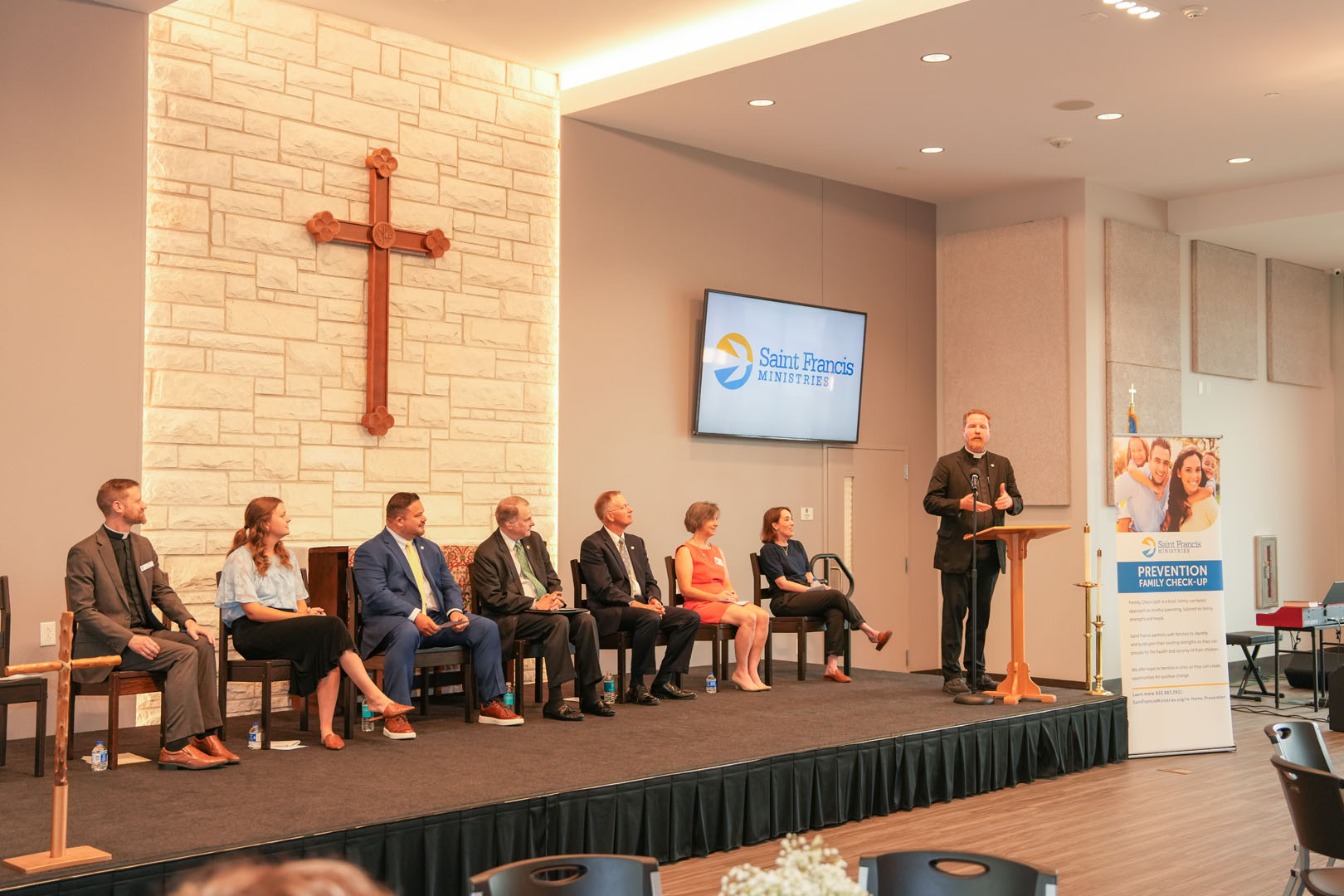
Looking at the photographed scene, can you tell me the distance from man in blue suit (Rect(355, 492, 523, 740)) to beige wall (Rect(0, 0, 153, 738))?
1281 millimetres

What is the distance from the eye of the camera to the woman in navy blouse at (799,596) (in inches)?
293

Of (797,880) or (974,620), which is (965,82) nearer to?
(974,620)

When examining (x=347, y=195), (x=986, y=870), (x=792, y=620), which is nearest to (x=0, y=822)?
(x=986, y=870)

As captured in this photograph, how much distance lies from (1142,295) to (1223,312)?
4.40 feet

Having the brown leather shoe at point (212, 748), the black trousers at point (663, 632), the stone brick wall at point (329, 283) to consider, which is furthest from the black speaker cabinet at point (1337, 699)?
the brown leather shoe at point (212, 748)

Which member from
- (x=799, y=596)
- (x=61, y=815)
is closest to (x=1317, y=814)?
(x=61, y=815)

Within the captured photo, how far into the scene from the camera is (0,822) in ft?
12.8

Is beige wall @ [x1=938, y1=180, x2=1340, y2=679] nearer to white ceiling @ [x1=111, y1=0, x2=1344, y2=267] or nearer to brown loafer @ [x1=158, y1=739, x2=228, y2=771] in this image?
white ceiling @ [x1=111, y1=0, x2=1344, y2=267]

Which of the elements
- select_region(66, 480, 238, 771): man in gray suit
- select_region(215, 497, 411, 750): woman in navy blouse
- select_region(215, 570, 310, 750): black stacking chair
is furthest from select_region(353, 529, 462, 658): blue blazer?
select_region(66, 480, 238, 771): man in gray suit

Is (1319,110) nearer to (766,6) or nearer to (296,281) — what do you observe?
(766,6)

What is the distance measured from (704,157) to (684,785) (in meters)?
5.00

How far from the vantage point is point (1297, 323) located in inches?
443

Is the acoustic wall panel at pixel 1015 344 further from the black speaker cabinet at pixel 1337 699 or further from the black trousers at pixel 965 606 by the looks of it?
the black trousers at pixel 965 606

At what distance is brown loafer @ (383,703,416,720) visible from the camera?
210 inches
